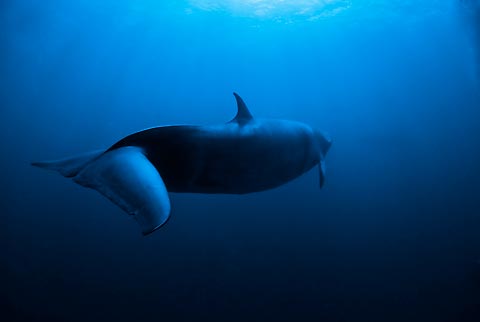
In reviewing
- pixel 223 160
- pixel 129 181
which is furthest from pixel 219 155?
pixel 129 181

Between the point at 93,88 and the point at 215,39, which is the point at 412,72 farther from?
the point at 93,88

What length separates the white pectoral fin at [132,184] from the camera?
2410 millimetres

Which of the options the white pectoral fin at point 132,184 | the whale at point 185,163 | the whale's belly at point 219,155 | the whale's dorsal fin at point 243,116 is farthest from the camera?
the whale's dorsal fin at point 243,116

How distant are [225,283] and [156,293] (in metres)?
2.40

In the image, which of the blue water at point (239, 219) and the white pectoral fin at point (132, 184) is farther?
the blue water at point (239, 219)

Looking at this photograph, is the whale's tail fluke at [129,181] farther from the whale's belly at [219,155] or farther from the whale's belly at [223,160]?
the whale's belly at [223,160]

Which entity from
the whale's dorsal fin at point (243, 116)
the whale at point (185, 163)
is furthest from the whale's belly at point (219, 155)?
the whale's dorsal fin at point (243, 116)

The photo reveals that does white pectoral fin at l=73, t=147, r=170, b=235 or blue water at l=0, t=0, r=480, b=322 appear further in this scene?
blue water at l=0, t=0, r=480, b=322

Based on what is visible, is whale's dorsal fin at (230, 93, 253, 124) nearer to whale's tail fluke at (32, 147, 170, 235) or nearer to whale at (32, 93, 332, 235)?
whale at (32, 93, 332, 235)

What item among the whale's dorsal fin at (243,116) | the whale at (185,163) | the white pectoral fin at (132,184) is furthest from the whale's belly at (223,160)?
the white pectoral fin at (132,184)

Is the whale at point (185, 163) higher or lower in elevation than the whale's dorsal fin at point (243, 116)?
lower

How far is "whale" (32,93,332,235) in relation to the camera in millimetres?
2672

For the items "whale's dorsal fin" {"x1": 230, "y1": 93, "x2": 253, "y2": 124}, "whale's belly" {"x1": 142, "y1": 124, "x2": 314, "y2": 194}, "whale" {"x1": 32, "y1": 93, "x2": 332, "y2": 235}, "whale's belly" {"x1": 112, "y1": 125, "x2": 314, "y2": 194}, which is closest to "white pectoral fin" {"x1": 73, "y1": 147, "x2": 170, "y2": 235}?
"whale" {"x1": 32, "y1": 93, "x2": 332, "y2": 235}

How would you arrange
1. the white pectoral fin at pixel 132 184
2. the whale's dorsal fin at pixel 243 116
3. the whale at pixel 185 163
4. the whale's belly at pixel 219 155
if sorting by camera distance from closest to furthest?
the white pectoral fin at pixel 132 184 → the whale at pixel 185 163 → the whale's belly at pixel 219 155 → the whale's dorsal fin at pixel 243 116
